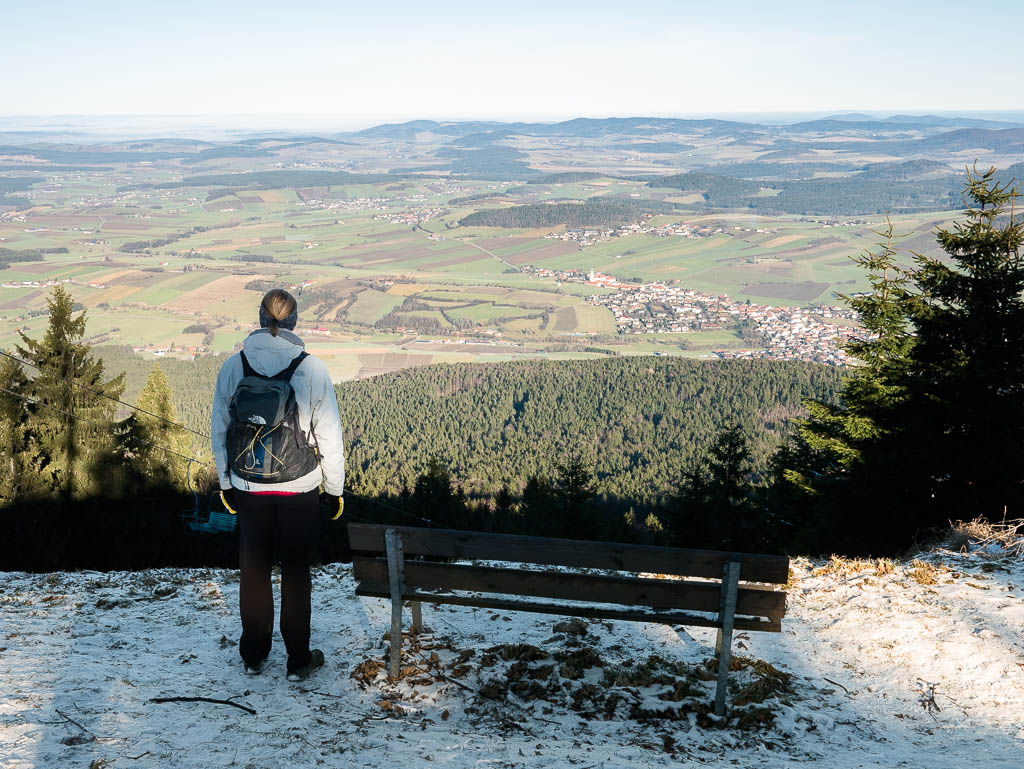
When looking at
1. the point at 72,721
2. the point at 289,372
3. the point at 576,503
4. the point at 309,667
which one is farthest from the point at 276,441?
the point at 576,503

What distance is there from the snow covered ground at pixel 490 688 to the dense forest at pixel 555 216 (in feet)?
601

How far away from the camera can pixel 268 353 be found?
396cm

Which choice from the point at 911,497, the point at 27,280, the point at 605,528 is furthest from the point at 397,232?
the point at 911,497

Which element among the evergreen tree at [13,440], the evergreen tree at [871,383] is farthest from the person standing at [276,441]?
the evergreen tree at [13,440]

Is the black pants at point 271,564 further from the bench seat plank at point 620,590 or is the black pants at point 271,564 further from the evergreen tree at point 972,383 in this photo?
the evergreen tree at point 972,383

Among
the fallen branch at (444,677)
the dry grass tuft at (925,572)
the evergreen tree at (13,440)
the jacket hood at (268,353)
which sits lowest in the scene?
the evergreen tree at (13,440)

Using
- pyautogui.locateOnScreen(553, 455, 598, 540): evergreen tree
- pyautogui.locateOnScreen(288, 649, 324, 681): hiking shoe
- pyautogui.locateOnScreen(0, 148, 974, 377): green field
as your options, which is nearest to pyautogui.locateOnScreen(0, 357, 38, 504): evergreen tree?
pyautogui.locateOnScreen(553, 455, 598, 540): evergreen tree

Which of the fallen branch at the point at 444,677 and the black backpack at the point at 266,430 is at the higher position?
the black backpack at the point at 266,430

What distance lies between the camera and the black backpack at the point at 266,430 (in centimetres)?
387

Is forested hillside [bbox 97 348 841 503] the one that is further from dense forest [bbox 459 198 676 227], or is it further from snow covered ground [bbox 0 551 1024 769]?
dense forest [bbox 459 198 676 227]

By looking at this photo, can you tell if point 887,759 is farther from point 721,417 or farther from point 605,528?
point 721,417

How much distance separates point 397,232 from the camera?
6801 inches

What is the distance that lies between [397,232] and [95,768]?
17603 cm

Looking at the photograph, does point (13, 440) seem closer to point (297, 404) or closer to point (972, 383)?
point (297, 404)
